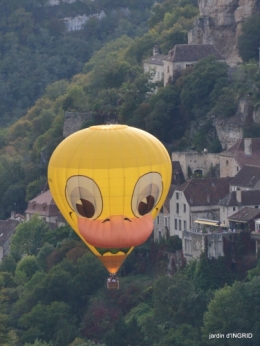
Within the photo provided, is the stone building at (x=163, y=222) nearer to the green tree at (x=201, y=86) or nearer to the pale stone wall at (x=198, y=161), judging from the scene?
A: the pale stone wall at (x=198, y=161)

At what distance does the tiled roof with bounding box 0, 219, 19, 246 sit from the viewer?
99625 millimetres

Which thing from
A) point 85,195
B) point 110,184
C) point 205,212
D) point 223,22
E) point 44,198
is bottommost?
point 44,198

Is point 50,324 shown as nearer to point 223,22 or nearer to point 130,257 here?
point 130,257

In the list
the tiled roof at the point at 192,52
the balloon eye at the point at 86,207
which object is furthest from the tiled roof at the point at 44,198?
the balloon eye at the point at 86,207

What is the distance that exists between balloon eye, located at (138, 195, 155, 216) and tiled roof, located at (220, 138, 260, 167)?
21027 millimetres

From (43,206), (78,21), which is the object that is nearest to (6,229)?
(43,206)

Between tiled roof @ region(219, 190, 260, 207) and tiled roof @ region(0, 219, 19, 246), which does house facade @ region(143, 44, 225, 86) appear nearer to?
tiled roof @ region(0, 219, 19, 246)

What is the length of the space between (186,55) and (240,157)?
1041 cm

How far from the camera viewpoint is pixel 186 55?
95500 mm

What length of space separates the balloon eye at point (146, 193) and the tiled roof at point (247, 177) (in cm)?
1873

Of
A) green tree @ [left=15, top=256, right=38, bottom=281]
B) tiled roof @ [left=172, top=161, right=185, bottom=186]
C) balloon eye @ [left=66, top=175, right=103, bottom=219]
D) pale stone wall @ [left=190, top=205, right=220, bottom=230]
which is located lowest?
green tree @ [left=15, top=256, right=38, bottom=281]

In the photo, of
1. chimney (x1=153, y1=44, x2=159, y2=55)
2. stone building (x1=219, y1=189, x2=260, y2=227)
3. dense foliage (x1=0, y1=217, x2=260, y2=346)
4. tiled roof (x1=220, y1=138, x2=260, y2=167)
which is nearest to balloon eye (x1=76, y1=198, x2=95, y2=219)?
dense foliage (x1=0, y1=217, x2=260, y2=346)

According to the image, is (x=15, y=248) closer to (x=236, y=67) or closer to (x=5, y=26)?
(x=236, y=67)

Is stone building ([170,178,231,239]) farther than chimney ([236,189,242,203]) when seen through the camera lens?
Yes
